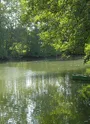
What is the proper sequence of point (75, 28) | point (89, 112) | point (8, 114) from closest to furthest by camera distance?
1. point (89, 112)
2. point (8, 114)
3. point (75, 28)

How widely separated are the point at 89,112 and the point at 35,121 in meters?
2.30

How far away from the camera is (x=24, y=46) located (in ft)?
218

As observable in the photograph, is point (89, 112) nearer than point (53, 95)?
Yes

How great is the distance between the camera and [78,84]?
19312 millimetres

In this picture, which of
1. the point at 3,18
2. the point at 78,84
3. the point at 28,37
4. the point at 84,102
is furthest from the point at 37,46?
the point at 84,102

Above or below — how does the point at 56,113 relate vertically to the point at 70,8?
below

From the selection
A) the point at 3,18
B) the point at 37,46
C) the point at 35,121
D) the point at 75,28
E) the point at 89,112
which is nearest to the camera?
the point at 35,121

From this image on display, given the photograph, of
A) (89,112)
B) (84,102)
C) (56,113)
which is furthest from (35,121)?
(84,102)

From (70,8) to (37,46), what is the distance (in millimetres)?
57796

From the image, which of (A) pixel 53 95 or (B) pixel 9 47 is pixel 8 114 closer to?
(A) pixel 53 95

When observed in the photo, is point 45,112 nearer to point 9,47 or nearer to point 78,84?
point 78,84

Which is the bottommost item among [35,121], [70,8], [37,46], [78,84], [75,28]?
[37,46]

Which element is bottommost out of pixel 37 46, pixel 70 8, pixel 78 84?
pixel 37 46

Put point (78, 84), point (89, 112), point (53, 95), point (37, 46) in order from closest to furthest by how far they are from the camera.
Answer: point (89, 112), point (53, 95), point (78, 84), point (37, 46)
